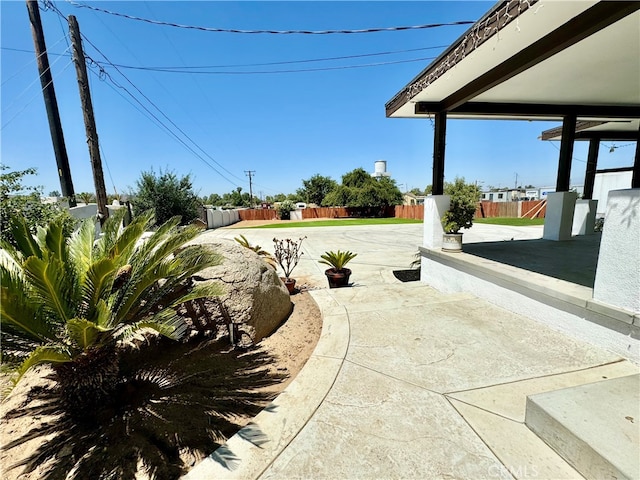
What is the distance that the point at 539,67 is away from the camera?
3832mm

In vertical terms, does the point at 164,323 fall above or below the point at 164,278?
→ below

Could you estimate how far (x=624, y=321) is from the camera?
236cm

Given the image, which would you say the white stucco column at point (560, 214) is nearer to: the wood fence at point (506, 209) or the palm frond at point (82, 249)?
the palm frond at point (82, 249)

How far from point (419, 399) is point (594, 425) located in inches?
37.3

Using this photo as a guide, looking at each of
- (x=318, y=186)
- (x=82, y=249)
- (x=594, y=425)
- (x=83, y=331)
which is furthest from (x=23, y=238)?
(x=318, y=186)

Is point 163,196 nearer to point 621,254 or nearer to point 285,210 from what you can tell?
point 621,254

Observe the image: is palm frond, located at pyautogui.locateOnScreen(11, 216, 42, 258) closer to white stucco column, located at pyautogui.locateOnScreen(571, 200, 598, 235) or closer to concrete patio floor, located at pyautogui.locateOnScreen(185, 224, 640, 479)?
concrete patio floor, located at pyautogui.locateOnScreen(185, 224, 640, 479)

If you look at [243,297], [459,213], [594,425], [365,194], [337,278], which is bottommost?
[337,278]

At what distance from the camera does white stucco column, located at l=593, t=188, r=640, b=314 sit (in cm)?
227

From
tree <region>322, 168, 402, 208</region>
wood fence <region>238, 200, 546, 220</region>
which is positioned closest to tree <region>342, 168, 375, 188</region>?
tree <region>322, 168, 402, 208</region>

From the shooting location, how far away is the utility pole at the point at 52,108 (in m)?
7.30

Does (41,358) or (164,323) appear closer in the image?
(41,358)

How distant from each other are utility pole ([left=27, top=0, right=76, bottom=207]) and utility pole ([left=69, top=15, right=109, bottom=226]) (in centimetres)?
118

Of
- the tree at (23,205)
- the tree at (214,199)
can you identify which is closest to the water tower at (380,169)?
the tree at (23,205)
